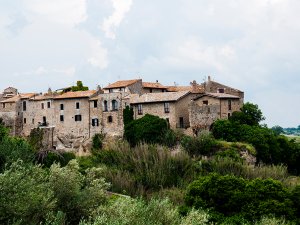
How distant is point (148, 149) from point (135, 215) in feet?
92.8

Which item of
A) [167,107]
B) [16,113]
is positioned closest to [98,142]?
[167,107]

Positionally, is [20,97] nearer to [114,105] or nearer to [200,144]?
[114,105]

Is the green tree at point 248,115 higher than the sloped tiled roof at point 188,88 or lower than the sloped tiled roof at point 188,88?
lower

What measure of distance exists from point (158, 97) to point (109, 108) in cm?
625

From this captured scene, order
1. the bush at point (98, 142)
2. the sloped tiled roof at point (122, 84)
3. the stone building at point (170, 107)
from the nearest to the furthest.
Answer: the stone building at point (170, 107), the bush at point (98, 142), the sloped tiled roof at point (122, 84)

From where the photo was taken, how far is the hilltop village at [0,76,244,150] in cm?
6138

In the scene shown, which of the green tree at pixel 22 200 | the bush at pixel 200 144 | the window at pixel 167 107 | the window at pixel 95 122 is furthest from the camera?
the window at pixel 95 122

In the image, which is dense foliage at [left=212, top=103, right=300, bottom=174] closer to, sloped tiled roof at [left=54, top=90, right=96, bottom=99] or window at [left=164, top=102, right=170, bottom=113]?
window at [left=164, top=102, right=170, bottom=113]

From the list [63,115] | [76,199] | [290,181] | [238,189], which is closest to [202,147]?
[290,181]

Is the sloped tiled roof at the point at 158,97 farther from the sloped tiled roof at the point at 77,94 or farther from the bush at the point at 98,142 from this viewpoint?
the sloped tiled roof at the point at 77,94

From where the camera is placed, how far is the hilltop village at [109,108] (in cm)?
6138

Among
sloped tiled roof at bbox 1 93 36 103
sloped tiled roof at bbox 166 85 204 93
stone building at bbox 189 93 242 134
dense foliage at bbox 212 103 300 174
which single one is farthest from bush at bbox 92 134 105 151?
dense foliage at bbox 212 103 300 174

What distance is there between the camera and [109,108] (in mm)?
65250

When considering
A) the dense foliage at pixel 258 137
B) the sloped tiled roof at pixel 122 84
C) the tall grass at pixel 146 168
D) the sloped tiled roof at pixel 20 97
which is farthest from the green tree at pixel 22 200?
the sloped tiled roof at pixel 20 97
